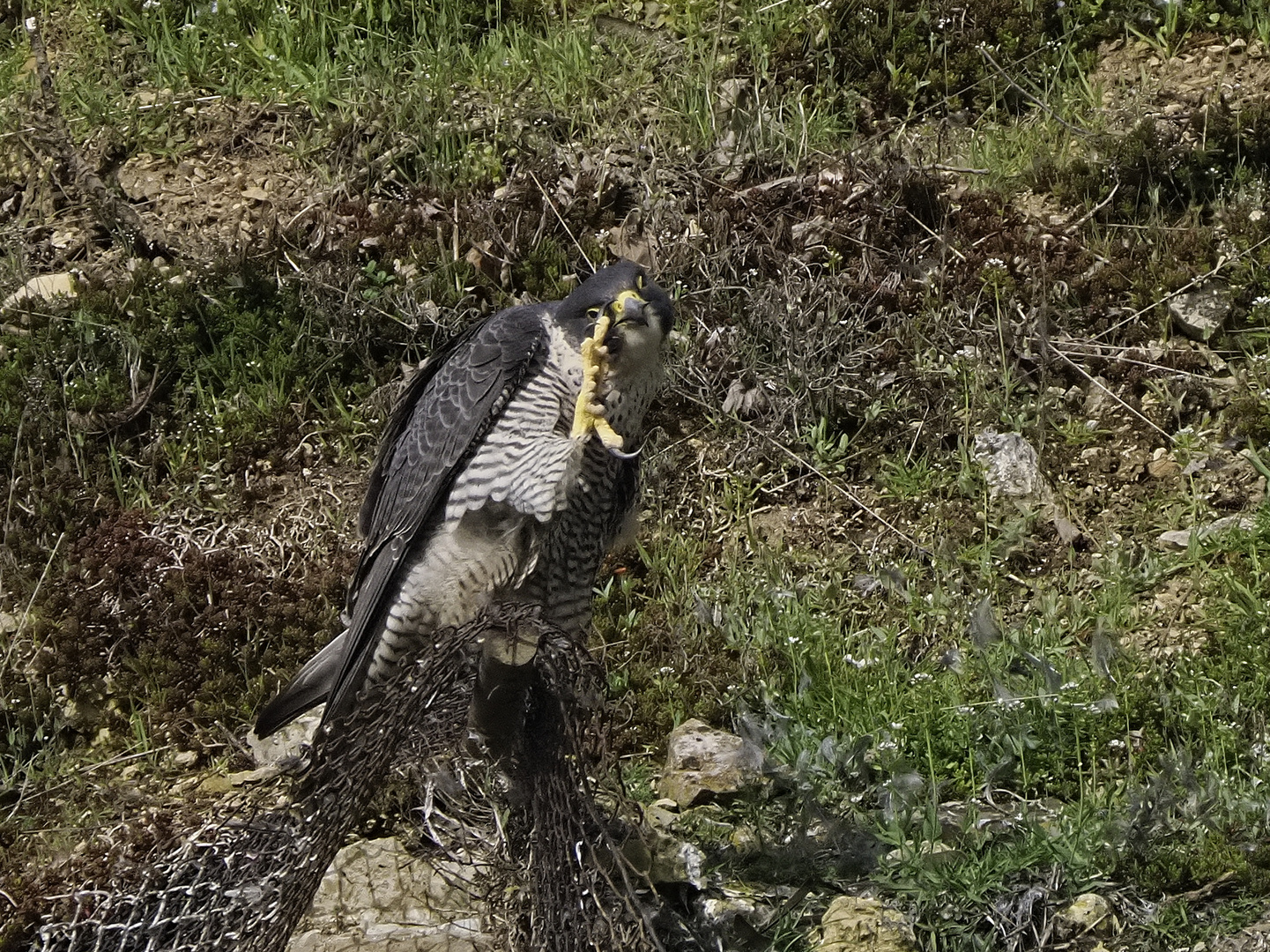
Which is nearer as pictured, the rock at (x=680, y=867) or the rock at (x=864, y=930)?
the rock at (x=864, y=930)

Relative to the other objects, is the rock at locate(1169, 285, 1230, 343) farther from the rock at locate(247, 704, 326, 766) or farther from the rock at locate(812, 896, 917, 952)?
the rock at locate(247, 704, 326, 766)

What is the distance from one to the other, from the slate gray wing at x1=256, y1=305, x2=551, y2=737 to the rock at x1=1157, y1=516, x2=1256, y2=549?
2.38 meters

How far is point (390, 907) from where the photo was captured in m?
4.30

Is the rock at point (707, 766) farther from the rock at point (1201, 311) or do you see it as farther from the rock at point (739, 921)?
the rock at point (1201, 311)

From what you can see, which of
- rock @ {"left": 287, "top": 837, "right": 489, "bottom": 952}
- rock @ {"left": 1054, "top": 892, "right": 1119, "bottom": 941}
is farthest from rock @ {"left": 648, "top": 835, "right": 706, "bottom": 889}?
rock @ {"left": 1054, "top": 892, "right": 1119, "bottom": 941}

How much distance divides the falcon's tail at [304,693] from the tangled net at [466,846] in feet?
1.52

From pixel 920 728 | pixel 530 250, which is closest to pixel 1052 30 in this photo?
pixel 530 250

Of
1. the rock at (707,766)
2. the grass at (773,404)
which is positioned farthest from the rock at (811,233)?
the rock at (707,766)

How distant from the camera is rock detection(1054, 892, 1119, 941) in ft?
12.7

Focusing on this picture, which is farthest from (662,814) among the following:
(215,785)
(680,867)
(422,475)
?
(215,785)

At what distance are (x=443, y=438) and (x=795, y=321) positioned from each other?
6.47 ft

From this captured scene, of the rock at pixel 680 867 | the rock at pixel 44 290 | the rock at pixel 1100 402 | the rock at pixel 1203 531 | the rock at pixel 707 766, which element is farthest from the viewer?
the rock at pixel 44 290

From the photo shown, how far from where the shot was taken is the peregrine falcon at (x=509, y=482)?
4.22m

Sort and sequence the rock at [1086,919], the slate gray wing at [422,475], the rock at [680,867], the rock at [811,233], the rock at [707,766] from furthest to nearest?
the rock at [811,233] → the rock at [707,766] → the slate gray wing at [422,475] → the rock at [680,867] → the rock at [1086,919]
